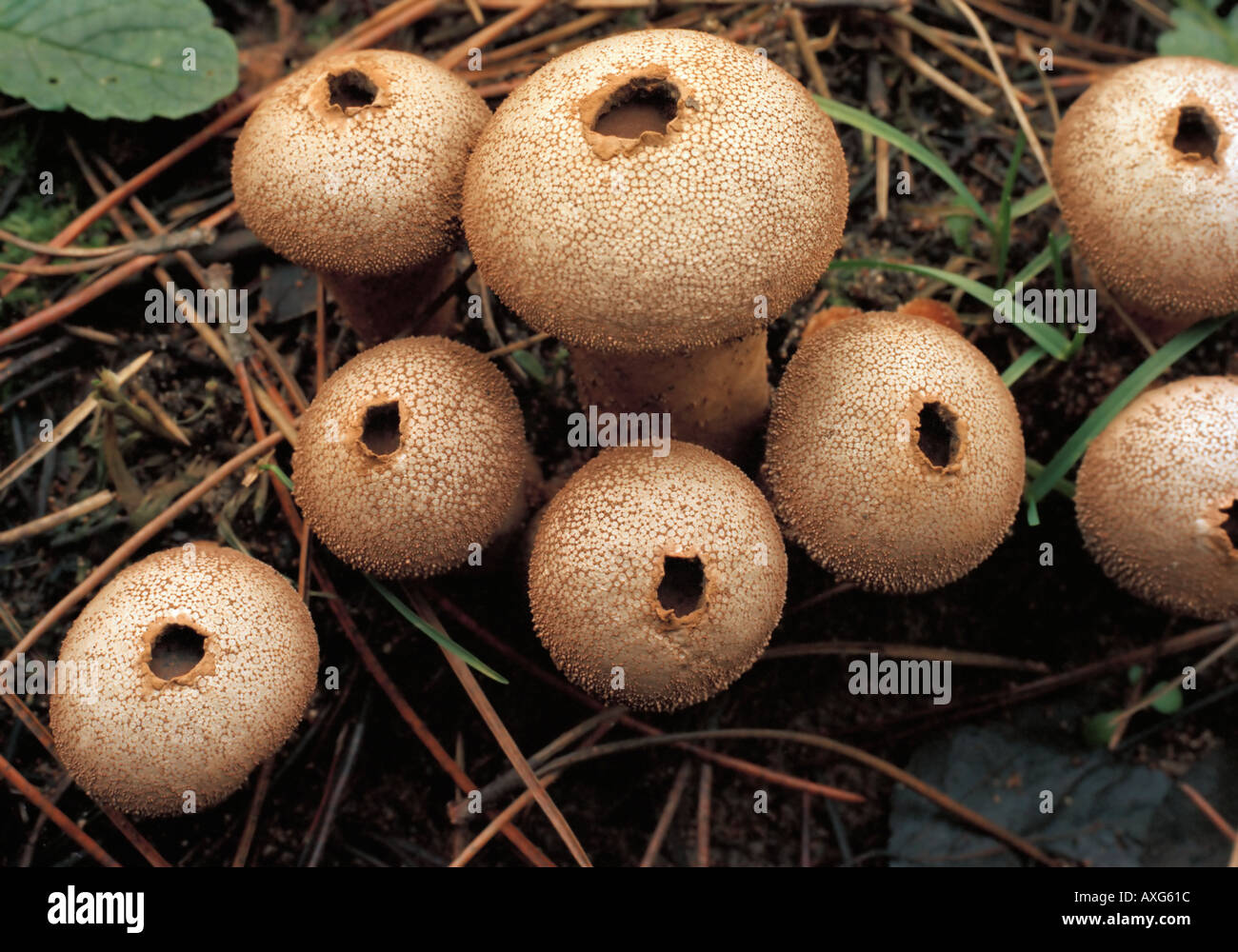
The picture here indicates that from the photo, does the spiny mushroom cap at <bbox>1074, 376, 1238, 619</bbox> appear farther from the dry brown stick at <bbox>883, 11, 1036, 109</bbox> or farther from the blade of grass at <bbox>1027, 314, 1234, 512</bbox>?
the dry brown stick at <bbox>883, 11, 1036, 109</bbox>

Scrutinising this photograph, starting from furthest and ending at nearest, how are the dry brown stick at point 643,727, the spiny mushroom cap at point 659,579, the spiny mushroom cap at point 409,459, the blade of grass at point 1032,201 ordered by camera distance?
the blade of grass at point 1032,201
the dry brown stick at point 643,727
the spiny mushroom cap at point 409,459
the spiny mushroom cap at point 659,579

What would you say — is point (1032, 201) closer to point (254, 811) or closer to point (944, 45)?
point (944, 45)

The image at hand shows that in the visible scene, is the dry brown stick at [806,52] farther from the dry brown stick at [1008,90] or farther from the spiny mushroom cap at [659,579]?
the spiny mushroom cap at [659,579]

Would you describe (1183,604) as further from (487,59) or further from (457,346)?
(487,59)

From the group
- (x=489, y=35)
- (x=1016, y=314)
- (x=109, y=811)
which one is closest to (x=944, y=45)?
(x=1016, y=314)

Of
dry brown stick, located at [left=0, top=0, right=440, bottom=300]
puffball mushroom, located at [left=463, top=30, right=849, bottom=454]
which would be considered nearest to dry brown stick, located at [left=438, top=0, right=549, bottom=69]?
dry brown stick, located at [left=0, top=0, right=440, bottom=300]

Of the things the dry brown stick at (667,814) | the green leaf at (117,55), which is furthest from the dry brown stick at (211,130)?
the dry brown stick at (667,814)
